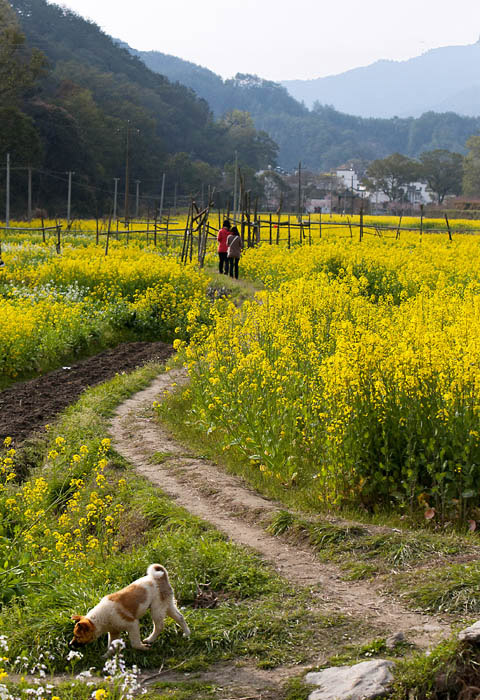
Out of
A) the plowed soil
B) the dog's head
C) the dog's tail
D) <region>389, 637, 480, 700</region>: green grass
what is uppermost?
the dog's tail

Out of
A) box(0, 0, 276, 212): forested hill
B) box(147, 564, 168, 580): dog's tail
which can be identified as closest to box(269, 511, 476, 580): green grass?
box(147, 564, 168, 580): dog's tail

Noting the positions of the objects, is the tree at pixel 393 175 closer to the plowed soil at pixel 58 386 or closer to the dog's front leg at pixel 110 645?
the plowed soil at pixel 58 386

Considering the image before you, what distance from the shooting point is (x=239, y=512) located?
6.86 metres

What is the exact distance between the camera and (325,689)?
13.3 feet

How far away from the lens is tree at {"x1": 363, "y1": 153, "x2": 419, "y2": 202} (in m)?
116

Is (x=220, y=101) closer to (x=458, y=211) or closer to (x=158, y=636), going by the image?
(x=458, y=211)

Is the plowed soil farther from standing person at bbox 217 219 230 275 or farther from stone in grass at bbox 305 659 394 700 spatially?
standing person at bbox 217 219 230 275

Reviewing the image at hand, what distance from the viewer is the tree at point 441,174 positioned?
114 m

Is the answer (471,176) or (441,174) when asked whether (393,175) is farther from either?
(471,176)

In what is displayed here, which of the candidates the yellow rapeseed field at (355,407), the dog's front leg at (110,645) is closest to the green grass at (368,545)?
the yellow rapeseed field at (355,407)

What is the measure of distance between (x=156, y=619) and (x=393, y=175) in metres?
117

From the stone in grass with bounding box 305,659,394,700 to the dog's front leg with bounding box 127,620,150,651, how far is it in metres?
0.90

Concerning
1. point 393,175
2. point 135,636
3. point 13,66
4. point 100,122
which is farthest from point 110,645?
point 393,175

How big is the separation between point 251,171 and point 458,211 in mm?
28166
